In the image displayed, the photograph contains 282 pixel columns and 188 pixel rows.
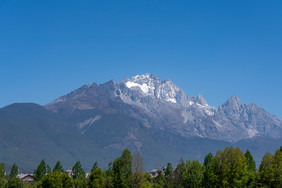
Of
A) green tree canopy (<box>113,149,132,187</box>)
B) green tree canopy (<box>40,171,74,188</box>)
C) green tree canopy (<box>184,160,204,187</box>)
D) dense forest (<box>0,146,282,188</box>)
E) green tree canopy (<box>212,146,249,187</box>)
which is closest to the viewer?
green tree canopy (<box>212,146,249,187</box>)

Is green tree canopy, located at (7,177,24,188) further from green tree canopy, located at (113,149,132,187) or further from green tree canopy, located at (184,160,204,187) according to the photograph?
green tree canopy, located at (184,160,204,187)

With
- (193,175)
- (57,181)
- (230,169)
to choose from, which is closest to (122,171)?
(193,175)

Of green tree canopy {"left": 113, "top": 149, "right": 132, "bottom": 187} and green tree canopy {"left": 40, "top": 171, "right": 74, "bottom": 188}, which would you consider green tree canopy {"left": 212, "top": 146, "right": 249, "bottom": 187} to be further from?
green tree canopy {"left": 40, "top": 171, "right": 74, "bottom": 188}

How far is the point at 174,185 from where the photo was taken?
150 m

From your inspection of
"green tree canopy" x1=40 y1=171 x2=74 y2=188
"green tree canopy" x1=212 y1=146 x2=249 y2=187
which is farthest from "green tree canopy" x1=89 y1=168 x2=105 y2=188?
"green tree canopy" x1=212 y1=146 x2=249 y2=187

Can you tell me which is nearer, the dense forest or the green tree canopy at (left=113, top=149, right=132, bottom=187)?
the dense forest

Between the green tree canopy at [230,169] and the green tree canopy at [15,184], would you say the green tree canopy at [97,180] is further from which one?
the green tree canopy at [230,169]

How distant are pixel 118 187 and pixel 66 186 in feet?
102

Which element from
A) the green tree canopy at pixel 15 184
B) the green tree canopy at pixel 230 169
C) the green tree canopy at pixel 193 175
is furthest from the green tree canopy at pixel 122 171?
the green tree canopy at pixel 15 184

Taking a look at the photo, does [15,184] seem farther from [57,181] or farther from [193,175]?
[193,175]

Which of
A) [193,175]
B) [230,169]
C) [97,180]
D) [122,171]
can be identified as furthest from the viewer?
[97,180]

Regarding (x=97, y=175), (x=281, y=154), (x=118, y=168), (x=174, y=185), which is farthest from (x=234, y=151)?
(x=97, y=175)

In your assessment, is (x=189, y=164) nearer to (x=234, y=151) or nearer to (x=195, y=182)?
(x=195, y=182)

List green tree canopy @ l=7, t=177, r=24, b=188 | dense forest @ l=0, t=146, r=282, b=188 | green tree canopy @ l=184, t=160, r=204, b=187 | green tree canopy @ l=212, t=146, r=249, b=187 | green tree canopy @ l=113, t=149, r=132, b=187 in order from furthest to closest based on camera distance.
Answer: green tree canopy @ l=7, t=177, r=24, b=188, green tree canopy @ l=184, t=160, r=204, b=187, green tree canopy @ l=113, t=149, r=132, b=187, dense forest @ l=0, t=146, r=282, b=188, green tree canopy @ l=212, t=146, r=249, b=187
